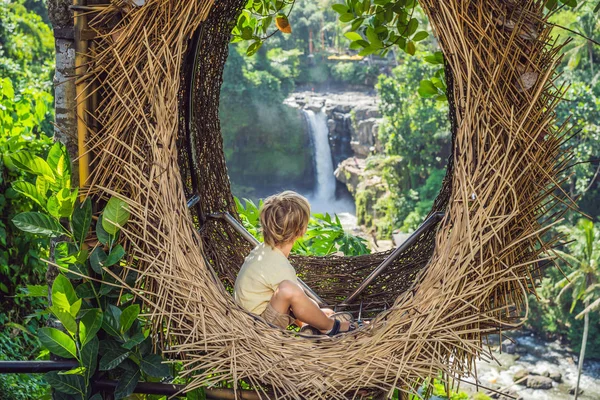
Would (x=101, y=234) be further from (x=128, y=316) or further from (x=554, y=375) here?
(x=554, y=375)

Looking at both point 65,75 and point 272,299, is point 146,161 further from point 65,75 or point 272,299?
point 272,299

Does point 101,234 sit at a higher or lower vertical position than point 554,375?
higher

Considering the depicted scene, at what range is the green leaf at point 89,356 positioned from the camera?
1786 millimetres

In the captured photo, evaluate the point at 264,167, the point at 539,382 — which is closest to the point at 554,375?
the point at 539,382

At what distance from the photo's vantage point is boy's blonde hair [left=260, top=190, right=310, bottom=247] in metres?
2.15

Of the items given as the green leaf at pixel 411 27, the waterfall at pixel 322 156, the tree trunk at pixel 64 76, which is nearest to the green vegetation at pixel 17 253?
the tree trunk at pixel 64 76

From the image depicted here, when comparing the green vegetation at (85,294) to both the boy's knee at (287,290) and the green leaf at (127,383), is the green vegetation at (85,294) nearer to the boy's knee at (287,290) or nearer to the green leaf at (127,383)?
the green leaf at (127,383)

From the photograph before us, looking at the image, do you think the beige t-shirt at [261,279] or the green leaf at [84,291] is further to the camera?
the beige t-shirt at [261,279]

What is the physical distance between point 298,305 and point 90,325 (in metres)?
0.63

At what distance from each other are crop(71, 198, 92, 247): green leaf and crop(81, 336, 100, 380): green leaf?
29 centimetres

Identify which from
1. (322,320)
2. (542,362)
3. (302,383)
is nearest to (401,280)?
(322,320)

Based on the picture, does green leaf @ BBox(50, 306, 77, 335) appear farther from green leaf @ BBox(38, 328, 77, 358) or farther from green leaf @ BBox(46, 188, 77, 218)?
green leaf @ BBox(46, 188, 77, 218)

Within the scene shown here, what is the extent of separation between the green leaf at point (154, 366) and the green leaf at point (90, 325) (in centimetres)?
15

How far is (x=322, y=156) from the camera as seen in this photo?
26.5 meters
